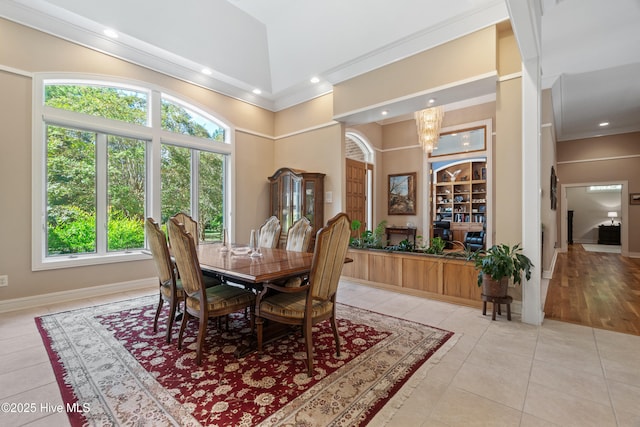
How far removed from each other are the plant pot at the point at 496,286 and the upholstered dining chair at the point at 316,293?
1.92 metres

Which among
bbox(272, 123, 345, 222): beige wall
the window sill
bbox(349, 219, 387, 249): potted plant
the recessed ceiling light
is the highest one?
the recessed ceiling light

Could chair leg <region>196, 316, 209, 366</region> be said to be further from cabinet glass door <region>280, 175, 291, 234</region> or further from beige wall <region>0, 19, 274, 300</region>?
cabinet glass door <region>280, 175, 291, 234</region>

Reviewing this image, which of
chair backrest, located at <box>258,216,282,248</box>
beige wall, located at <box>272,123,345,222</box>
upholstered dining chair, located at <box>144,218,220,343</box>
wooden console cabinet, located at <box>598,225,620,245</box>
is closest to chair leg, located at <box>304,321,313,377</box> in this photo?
upholstered dining chair, located at <box>144,218,220,343</box>

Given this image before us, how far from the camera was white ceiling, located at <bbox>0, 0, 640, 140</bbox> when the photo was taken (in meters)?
3.41

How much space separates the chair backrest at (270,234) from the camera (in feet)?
12.6

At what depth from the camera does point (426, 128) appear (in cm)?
531

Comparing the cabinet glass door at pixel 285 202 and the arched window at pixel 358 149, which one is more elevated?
the arched window at pixel 358 149

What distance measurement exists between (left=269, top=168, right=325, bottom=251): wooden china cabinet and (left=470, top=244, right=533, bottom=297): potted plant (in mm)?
2638

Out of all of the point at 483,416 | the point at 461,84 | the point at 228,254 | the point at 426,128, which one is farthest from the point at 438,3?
the point at 483,416

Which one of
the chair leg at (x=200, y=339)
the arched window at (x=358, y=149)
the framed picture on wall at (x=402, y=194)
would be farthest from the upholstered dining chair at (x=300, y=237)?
the framed picture on wall at (x=402, y=194)

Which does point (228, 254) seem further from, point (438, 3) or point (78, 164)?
point (438, 3)

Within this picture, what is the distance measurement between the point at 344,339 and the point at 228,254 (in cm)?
144

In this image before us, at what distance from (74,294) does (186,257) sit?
9.27 feet

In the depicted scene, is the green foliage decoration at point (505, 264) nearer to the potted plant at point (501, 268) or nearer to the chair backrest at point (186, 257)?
the potted plant at point (501, 268)
